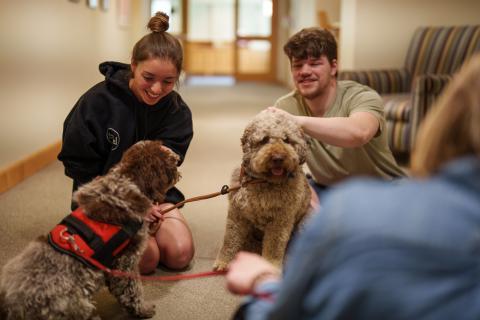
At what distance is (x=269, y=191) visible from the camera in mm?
2291

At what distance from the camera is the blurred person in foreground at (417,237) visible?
2.28 ft

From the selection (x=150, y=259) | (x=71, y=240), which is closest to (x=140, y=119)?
(x=150, y=259)

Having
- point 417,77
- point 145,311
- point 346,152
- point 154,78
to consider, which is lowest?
point 145,311

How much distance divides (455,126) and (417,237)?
17 cm

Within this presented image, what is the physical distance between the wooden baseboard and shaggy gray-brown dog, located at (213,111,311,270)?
2.11 m

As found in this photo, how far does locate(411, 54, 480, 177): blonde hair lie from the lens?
2.34ft

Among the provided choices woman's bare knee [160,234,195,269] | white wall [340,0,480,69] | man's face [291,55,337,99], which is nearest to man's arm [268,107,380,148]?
man's face [291,55,337,99]

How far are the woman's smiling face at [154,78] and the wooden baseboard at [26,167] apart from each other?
2003 mm

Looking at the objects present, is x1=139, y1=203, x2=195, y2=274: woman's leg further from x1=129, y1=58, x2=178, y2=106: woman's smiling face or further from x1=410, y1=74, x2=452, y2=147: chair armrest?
x1=410, y1=74, x2=452, y2=147: chair armrest

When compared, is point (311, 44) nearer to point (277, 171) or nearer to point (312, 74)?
point (312, 74)

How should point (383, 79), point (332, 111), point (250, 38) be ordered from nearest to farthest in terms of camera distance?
point (332, 111), point (383, 79), point (250, 38)

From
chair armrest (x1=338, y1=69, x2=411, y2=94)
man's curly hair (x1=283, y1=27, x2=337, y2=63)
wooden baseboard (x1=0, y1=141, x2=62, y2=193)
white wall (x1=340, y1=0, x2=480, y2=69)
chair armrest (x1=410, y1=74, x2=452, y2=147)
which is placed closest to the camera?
man's curly hair (x1=283, y1=27, x2=337, y2=63)

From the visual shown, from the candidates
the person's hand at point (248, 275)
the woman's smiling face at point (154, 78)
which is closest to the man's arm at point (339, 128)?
the woman's smiling face at point (154, 78)

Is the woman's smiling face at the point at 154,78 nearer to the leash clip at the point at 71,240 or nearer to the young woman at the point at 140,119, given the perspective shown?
the young woman at the point at 140,119
